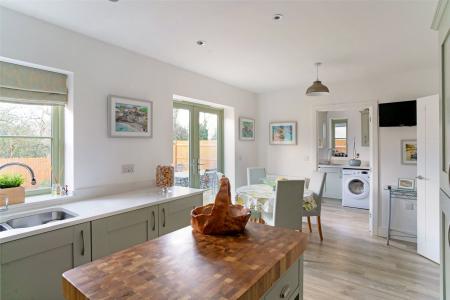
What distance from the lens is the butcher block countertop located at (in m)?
0.76

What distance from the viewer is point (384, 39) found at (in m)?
2.53

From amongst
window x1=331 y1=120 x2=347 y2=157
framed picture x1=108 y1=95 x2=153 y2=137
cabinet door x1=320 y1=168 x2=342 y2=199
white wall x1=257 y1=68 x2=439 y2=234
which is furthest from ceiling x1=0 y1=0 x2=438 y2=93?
window x1=331 y1=120 x2=347 y2=157

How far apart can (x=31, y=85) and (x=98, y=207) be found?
1.20 meters

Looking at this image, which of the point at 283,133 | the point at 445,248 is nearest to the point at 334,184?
the point at 283,133

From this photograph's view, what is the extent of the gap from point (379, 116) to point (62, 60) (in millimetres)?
4239

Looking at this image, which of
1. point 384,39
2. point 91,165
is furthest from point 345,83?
point 91,165

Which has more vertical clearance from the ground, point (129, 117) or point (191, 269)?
point (129, 117)

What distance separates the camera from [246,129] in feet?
16.3

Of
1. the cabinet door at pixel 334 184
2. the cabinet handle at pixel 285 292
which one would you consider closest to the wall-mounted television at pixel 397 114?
the cabinet door at pixel 334 184

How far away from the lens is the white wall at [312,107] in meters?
3.69

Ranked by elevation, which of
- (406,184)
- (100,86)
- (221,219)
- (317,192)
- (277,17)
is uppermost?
(277,17)

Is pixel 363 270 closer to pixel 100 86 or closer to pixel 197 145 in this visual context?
pixel 197 145

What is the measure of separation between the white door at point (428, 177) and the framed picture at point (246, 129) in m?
2.72

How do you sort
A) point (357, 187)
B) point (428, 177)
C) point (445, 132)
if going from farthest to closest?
point (357, 187)
point (428, 177)
point (445, 132)
